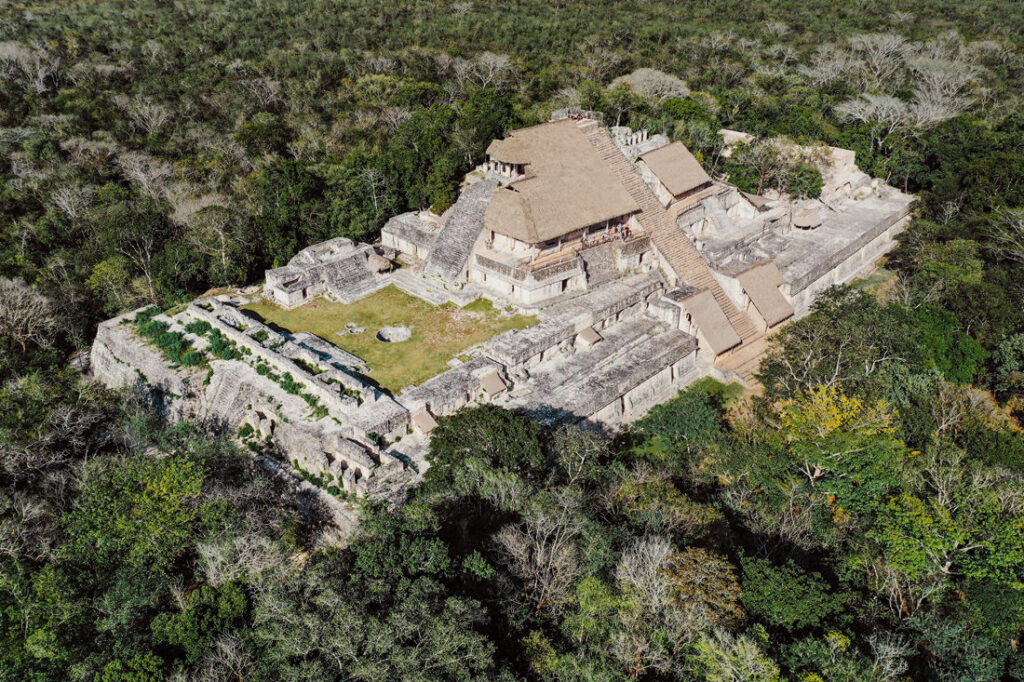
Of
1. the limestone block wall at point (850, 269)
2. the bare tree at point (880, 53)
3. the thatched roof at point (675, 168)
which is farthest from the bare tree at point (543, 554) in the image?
the bare tree at point (880, 53)

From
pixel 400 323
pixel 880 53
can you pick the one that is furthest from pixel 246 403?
pixel 880 53

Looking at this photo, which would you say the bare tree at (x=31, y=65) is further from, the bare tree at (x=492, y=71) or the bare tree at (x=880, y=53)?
the bare tree at (x=880, y=53)

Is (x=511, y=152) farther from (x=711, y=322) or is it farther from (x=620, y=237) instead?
(x=711, y=322)

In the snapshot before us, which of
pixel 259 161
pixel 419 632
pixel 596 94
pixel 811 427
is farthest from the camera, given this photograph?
pixel 596 94

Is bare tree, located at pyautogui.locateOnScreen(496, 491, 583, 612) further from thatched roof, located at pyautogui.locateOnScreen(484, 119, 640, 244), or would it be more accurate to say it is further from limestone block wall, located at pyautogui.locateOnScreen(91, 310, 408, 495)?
thatched roof, located at pyautogui.locateOnScreen(484, 119, 640, 244)

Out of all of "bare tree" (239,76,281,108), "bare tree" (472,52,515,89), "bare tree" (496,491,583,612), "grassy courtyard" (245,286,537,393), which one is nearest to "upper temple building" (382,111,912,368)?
"grassy courtyard" (245,286,537,393)

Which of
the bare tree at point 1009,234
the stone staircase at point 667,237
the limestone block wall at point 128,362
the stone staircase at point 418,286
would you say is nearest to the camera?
the limestone block wall at point 128,362

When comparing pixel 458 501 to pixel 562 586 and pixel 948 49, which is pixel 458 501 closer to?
pixel 562 586

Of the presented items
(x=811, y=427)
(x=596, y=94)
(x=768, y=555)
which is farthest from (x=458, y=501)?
(x=596, y=94)
